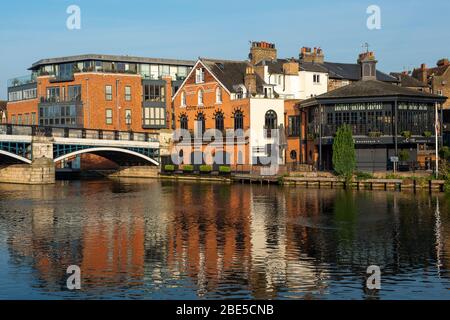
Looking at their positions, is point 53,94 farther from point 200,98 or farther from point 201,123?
point 201,123

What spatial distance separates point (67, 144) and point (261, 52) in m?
30.0

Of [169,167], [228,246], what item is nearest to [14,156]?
[169,167]

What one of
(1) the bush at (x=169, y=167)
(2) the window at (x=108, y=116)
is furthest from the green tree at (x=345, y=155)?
(2) the window at (x=108, y=116)

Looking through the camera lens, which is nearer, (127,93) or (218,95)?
(218,95)

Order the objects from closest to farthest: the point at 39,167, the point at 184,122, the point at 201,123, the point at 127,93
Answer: the point at 39,167 → the point at 201,123 → the point at 184,122 → the point at 127,93

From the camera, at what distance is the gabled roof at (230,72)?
8338 centimetres

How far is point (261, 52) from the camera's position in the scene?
91.3m

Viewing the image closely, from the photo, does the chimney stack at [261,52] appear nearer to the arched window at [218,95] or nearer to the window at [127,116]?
the arched window at [218,95]

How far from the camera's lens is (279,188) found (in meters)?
66.6

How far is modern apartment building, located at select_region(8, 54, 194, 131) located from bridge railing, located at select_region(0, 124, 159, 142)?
12.3 meters

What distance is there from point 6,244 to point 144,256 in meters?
8.06
